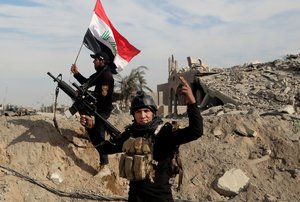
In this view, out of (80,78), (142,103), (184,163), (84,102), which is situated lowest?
(184,163)

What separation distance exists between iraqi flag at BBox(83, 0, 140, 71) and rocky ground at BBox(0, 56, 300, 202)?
1147mm

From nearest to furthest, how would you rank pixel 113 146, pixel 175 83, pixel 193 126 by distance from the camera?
1. pixel 193 126
2. pixel 113 146
3. pixel 175 83

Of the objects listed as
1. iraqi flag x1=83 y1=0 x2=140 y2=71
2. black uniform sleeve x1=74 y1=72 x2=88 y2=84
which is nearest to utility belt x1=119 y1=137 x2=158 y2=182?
black uniform sleeve x1=74 y1=72 x2=88 y2=84

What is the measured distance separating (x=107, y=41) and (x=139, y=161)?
4742mm

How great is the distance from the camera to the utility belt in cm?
298

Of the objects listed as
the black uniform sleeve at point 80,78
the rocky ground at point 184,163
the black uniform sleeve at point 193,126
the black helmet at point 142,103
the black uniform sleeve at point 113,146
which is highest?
the black uniform sleeve at point 80,78

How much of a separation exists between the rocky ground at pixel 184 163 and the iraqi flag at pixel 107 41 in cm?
115

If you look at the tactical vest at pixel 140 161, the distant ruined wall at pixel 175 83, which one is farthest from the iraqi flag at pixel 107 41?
the distant ruined wall at pixel 175 83

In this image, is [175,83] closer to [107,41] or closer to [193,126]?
[107,41]

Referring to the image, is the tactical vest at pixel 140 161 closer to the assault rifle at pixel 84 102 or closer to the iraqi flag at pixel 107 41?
the assault rifle at pixel 84 102

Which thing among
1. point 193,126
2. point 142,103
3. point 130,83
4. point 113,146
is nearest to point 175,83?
point 130,83

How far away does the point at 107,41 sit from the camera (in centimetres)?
745

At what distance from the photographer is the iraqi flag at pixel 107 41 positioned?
734cm

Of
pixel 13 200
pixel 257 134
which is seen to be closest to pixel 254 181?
pixel 257 134
